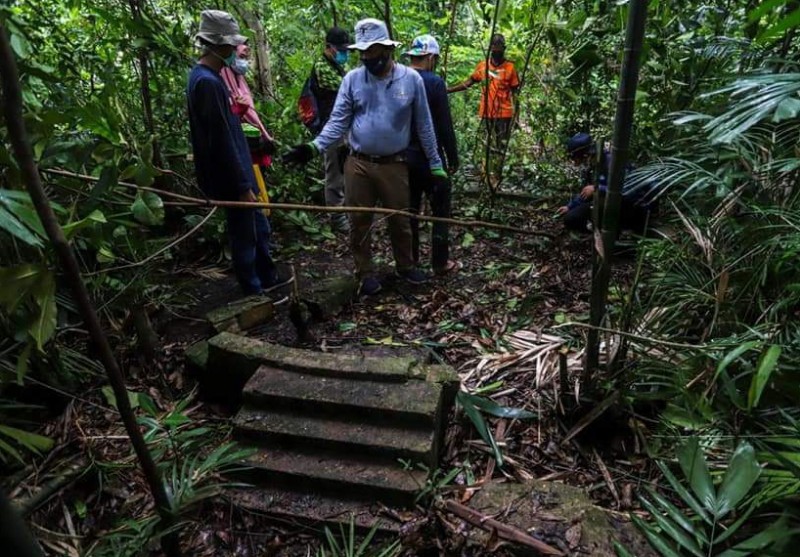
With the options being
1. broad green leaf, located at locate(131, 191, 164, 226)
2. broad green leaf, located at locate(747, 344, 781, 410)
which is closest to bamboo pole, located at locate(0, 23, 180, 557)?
broad green leaf, located at locate(131, 191, 164, 226)

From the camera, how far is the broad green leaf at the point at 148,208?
1.72 m

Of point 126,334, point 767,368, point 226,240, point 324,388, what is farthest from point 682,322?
point 226,240

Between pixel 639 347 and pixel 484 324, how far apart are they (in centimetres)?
133

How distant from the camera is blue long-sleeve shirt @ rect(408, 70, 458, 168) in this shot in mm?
4051

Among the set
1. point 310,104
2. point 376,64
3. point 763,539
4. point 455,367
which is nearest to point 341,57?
point 310,104

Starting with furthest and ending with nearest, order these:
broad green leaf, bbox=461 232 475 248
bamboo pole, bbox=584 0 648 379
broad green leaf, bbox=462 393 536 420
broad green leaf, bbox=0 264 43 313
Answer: broad green leaf, bbox=461 232 475 248 < broad green leaf, bbox=462 393 536 420 < bamboo pole, bbox=584 0 648 379 < broad green leaf, bbox=0 264 43 313

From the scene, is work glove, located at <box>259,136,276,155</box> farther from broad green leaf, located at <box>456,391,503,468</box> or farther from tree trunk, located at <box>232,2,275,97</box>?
broad green leaf, located at <box>456,391,503,468</box>

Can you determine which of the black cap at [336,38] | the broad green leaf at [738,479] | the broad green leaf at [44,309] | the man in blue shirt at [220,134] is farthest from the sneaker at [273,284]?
the broad green leaf at [738,479]

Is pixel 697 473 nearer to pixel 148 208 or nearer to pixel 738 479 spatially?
pixel 738 479

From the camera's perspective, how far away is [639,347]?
2611 millimetres

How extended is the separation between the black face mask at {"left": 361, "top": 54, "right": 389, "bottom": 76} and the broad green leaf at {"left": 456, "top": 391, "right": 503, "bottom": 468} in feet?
7.64

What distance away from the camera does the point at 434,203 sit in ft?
14.3

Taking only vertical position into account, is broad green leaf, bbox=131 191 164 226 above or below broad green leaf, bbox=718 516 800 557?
above

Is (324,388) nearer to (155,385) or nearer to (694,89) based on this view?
(155,385)
